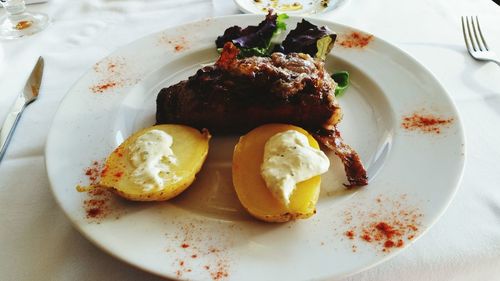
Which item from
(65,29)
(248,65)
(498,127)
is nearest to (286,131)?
(248,65)

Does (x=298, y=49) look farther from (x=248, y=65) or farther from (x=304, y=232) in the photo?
(x=304, y=232)

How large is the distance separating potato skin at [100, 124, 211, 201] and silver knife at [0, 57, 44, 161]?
0.62m

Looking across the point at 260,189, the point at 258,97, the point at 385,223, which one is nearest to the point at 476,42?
the point at 258,97

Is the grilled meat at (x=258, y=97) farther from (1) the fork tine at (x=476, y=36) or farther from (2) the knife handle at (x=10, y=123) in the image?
(1) the fork tine at (x=476, y=36)

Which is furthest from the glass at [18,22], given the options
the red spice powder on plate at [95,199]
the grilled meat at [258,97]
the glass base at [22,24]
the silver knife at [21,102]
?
the red spice powder on plate at [95,199]

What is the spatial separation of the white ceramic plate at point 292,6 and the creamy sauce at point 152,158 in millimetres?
1358

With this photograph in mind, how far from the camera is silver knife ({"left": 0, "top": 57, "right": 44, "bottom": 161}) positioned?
6.18 ft

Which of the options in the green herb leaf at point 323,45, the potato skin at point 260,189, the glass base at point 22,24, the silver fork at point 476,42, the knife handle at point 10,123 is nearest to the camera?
the potato skin at point 260,189

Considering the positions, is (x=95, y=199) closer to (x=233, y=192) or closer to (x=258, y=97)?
(x=233, y=192)

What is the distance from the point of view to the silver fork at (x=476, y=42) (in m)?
2.23

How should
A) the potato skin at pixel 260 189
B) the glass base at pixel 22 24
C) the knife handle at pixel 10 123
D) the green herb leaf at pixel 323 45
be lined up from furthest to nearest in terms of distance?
the glass base at pixel 22 24
the green herb leaf at pixel 323 45
the knife handle at pixel 10 123
the potato skin at pixel 260 189

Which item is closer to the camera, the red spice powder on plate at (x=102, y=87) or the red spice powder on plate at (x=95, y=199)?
the red spice powder on plate at (x=95, y=199)

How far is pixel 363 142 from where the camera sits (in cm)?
178

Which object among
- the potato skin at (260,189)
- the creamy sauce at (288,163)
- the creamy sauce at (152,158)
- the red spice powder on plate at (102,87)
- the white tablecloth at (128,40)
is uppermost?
the creamy sauce at (288,163)
